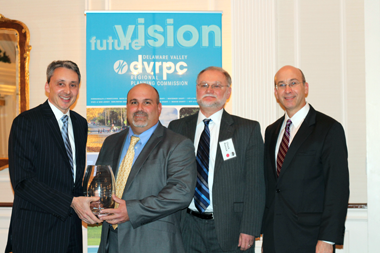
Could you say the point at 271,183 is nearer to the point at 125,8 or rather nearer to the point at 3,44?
the point at 125,8

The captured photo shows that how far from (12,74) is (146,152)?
258 centimetres

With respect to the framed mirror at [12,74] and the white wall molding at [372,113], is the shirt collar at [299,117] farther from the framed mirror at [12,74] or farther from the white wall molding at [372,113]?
the framed mirror at [12,74]

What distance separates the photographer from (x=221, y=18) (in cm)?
363

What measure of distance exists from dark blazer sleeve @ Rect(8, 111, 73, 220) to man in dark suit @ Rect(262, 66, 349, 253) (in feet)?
4.81

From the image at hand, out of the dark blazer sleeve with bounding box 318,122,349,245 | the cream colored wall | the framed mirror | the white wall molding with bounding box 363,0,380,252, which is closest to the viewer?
the dark blazer sleeve with bounding box 318,122,349,245

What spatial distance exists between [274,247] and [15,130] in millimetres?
2023

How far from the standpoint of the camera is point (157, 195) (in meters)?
2.12

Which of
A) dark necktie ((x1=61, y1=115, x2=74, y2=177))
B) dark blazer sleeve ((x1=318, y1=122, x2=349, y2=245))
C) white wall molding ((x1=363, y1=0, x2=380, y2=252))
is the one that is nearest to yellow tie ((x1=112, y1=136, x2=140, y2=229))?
dark necktie ((x1=61, y1=115, x2=74, y2=177))

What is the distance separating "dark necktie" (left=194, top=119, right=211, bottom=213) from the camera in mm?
2443

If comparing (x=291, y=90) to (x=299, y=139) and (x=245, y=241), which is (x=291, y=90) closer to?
(x=299, y=139)

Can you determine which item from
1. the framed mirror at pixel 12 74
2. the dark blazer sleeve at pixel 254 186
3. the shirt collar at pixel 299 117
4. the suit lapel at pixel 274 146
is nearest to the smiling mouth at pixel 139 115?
the dark blazer sleeve at pixel 254 186

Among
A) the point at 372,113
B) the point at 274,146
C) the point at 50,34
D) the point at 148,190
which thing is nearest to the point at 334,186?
the point at 274,146

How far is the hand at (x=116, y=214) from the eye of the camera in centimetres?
190

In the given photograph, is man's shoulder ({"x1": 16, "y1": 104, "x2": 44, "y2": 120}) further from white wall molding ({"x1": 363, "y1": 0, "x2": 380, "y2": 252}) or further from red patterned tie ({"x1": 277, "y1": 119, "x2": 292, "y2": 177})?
white wall molding ({"x1": 363, "y1": 0, "x2": 380, "y2": 252})
